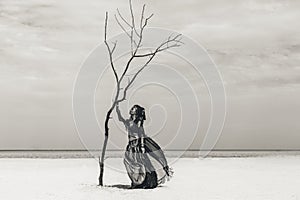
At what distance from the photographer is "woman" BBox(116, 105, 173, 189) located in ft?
44.3

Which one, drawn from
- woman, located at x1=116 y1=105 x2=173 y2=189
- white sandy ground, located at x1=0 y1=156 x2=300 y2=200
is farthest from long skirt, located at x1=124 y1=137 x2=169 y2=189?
white sandy ground, located at x1=0 y1=156 x2=300 y2=200

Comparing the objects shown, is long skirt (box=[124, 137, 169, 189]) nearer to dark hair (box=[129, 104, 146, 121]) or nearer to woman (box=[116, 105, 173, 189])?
woman (box=[116, 105, 173, 189])

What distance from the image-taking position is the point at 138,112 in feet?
44.4

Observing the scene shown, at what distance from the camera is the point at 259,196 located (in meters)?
12.3

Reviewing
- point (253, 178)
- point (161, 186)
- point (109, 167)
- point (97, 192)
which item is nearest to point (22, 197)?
point (97, 192)

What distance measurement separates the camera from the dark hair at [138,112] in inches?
532

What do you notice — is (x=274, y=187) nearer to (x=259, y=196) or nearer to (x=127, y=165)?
(x=259, y=196)

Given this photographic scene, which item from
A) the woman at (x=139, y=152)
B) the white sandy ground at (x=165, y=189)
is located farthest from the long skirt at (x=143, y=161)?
the white sandy ground at (x=165, y=189)

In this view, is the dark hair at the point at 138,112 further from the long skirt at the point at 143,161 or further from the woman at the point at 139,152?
the long skirt at the point at 143,161

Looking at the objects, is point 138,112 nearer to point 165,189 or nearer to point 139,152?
point 139,152

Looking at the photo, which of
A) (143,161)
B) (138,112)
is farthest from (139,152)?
(138,112)

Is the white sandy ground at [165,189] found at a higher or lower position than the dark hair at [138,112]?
lower

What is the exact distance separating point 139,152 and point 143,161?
23 cm

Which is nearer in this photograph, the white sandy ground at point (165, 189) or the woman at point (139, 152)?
the white sandy ground at point (165, 189)
